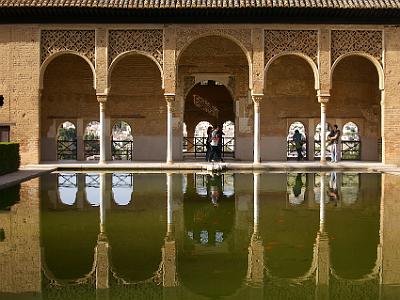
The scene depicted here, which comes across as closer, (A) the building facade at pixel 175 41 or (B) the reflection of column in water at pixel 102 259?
(B) the reflection of column in water at pixel 102 259

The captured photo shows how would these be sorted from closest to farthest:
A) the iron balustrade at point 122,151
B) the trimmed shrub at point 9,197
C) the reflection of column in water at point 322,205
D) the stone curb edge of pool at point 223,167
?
the reflection of column in water at point 322,205 → the trimmed shrub at point 9,197 → the stone curb edge of pool at point 223,167 → the iron balustrade at point 122,151

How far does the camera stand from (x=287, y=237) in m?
5.52

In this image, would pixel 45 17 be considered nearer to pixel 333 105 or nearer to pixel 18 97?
pixel 18 97

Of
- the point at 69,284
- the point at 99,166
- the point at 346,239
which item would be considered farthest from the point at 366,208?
the point at 99,166

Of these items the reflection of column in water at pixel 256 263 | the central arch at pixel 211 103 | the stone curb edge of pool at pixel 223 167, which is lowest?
the reflection of column in water at pixel 256 263

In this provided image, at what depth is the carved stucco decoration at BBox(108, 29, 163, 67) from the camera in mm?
15672

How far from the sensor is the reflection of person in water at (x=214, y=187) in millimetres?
8594

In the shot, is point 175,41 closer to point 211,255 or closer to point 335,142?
point 335,142

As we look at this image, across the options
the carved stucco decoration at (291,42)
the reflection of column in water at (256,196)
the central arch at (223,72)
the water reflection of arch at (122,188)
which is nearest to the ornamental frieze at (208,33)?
the carved stucco decoration at (291,42)

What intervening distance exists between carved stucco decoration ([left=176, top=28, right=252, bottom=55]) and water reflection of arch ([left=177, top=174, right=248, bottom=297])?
8923mm

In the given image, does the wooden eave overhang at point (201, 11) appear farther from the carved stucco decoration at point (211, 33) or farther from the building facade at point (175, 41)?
the carved stucco decoration at point (211, 33)

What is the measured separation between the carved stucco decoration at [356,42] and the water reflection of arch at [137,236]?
879cm

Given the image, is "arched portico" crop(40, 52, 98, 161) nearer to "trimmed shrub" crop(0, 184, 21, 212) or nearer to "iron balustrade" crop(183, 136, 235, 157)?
"iron balustrade" crop(183, 136, 235, 157)

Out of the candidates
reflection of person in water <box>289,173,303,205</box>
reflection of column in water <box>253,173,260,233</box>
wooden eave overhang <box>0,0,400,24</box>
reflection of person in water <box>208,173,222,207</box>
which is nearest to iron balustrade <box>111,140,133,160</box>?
wooden eave overhang <box>0,0,400,24</box>
